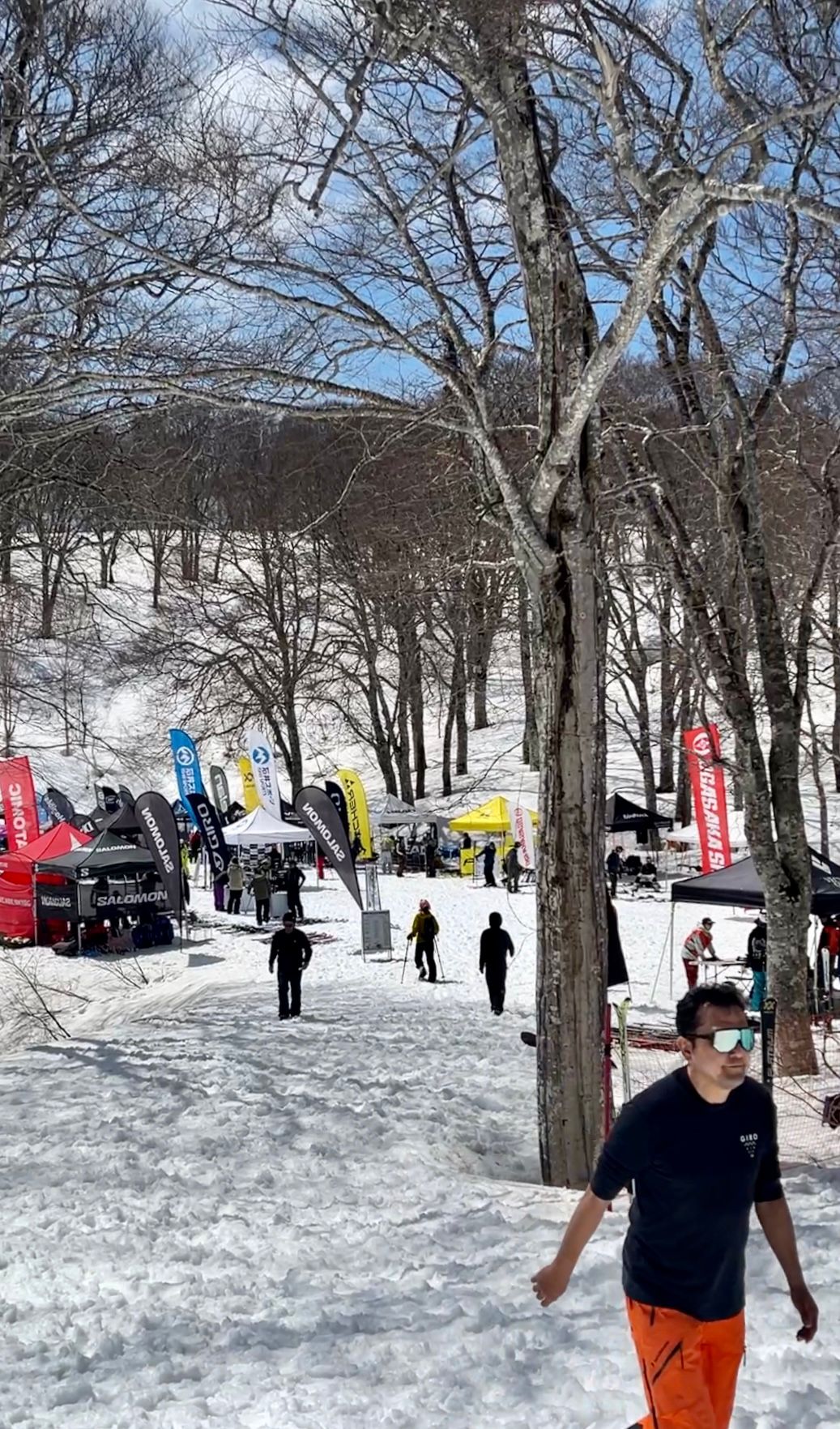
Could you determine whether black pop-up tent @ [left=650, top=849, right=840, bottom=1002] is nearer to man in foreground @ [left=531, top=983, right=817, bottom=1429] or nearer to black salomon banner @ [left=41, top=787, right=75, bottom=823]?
man in foreground @ [left=531, top=983, right=817, bottom=1429]

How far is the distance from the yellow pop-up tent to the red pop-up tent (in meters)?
10.4

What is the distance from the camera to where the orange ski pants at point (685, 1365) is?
328 cm

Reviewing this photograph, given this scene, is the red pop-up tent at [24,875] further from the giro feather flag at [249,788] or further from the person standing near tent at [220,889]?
the giro feather flag at [249,788]

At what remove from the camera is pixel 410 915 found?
24453mm

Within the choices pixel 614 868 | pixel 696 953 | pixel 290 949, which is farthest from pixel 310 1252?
pixel 614 868

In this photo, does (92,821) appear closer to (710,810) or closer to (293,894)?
(293,894)

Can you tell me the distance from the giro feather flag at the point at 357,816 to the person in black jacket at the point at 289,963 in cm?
1584

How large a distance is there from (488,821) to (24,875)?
1217 cm

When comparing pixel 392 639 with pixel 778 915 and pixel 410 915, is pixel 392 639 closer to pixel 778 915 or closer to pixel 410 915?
pixel 410 915

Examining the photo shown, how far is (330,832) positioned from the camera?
834 inches

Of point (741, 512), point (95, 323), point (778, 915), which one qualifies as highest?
point (95, 323)

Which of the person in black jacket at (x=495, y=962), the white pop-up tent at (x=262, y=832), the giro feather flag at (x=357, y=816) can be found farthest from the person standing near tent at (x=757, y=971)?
the giro feather flag at (x=357, y=816)

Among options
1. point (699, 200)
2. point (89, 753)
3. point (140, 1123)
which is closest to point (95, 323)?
point (699, 200)

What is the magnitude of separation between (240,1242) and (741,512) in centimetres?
838
